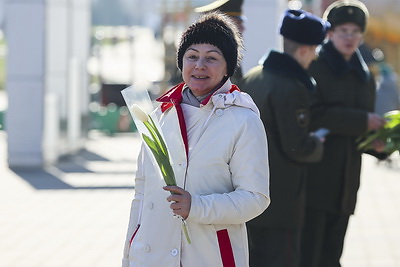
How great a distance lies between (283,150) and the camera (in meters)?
5.70

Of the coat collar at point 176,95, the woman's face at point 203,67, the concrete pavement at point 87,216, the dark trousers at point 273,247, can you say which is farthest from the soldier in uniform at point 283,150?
the concrete pavement at point 87,216

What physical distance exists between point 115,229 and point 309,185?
390cm

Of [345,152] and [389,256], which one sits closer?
[345,152]

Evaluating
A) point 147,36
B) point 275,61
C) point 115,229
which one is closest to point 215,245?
point 275,61

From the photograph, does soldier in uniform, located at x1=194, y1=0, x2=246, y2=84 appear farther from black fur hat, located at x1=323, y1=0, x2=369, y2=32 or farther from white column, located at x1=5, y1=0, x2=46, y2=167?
white column, located at x1=5, y1=0, x2=46, y2=167

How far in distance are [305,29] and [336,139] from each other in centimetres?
91

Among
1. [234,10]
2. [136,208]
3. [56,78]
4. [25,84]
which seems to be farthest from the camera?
[56,78]

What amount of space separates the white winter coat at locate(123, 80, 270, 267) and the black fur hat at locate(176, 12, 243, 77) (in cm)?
14

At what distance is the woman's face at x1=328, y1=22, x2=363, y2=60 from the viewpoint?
6559mm

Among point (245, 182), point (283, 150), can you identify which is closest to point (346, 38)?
point (283, 150)

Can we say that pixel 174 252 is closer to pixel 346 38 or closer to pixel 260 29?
pixel 346 38

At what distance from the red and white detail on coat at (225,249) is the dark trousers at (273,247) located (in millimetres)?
1643

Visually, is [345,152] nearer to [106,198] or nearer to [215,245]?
[215,245]

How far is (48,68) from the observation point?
15586 millimetres
